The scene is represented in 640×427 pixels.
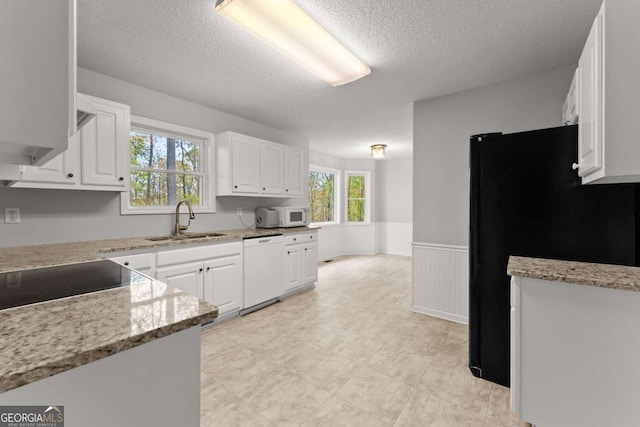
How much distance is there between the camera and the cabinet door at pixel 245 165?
333 centimetres

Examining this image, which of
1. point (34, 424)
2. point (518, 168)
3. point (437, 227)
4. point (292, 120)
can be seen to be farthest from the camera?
point (292, 120)

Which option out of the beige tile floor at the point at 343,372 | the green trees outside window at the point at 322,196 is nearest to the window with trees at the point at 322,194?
the green trees outside window at the point at 322,196

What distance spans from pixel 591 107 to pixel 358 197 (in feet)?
18.9

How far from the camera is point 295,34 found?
1.86m

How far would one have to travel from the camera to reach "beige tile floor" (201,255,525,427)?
1.61 metres

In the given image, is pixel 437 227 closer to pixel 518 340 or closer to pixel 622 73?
pixel 518 340

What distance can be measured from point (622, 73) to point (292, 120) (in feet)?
10.7

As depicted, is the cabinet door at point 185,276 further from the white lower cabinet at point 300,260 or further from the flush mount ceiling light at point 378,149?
the flush mount ceiling light at point 378,149

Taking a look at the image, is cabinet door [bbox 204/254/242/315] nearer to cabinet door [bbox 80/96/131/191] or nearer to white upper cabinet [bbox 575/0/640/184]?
cabinet door [bbox 80/96/131/191]

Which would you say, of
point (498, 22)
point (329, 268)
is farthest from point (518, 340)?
point (329, 268)

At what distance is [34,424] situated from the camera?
547 mm

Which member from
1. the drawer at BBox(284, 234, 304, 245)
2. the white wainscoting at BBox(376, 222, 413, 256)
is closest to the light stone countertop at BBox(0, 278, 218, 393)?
the drawer at BBox(284, 234, 304, 245)

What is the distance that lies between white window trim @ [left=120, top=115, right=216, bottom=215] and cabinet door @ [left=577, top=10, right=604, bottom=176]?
10.6 ft

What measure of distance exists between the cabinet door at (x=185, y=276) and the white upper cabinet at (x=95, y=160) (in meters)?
0.84
